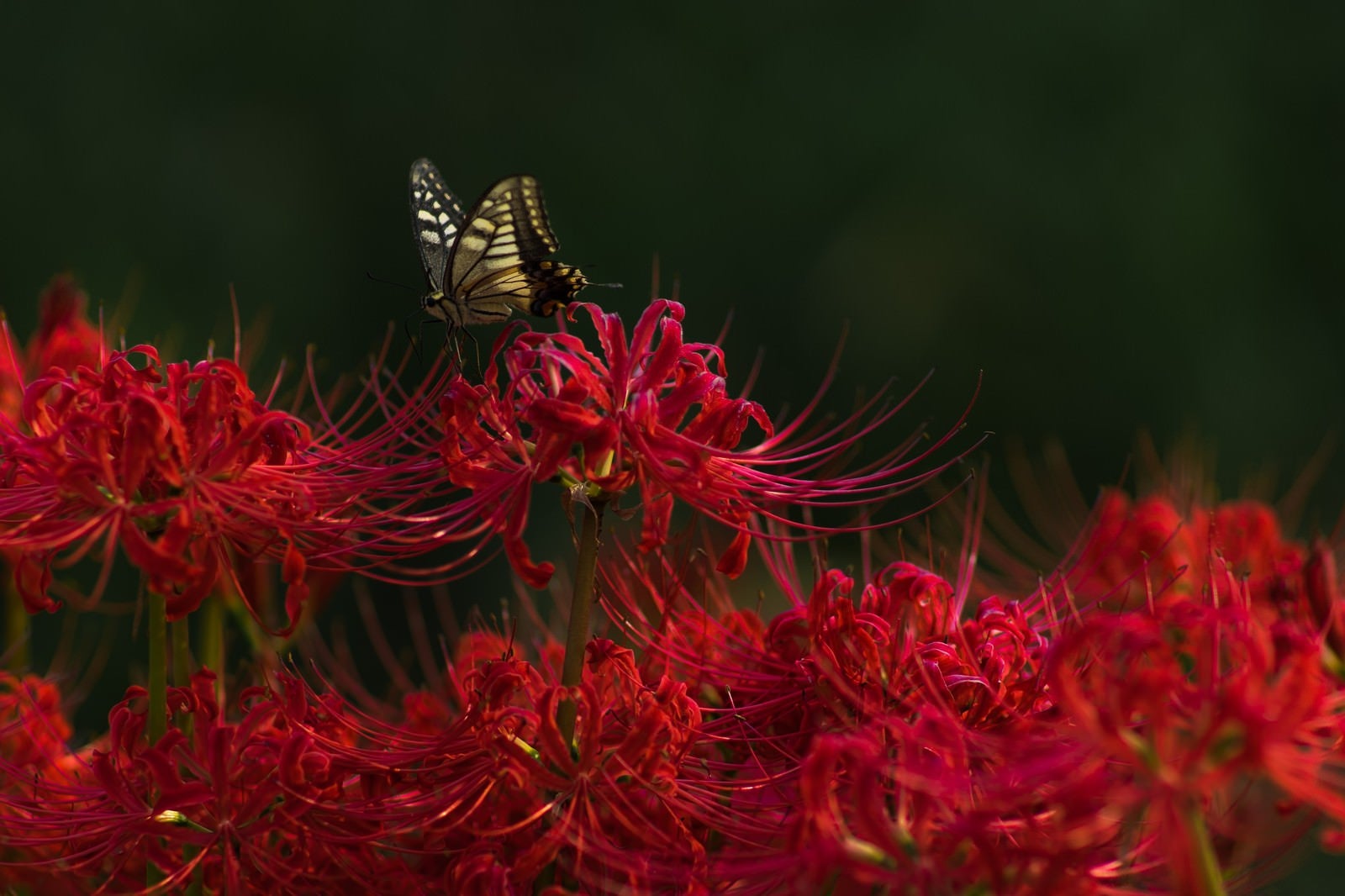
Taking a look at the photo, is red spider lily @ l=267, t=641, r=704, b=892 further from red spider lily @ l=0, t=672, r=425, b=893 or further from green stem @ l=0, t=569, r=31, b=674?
green stem @ l=0, t=569, r=31, b=674

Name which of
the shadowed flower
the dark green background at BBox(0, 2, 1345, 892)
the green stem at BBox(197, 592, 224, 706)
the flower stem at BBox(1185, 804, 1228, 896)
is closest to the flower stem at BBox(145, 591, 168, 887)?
the green stem at BBox(197, 592, 224, 706)

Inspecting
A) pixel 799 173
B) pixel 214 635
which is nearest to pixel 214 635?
pixel 214 635

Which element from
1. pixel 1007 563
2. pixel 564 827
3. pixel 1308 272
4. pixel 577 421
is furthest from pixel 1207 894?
pixel 1308 272

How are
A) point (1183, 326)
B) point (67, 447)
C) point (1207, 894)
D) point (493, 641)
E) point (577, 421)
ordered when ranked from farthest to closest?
point (1183, 326)
point (493, 641)
point (67, 447)
point (577, 421)
point (1207, 894)

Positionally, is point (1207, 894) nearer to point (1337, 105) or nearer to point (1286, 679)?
point (1286, 679)

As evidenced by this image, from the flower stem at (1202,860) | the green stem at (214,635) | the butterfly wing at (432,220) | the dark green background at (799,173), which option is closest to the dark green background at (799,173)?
the dark green background at (799,173)

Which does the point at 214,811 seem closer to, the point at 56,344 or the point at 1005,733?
the point at 1005,733

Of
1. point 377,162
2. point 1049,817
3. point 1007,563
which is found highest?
point 1049,817
